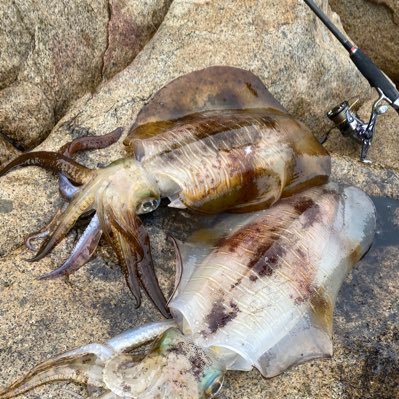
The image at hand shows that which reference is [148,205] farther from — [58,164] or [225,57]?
[225,57]

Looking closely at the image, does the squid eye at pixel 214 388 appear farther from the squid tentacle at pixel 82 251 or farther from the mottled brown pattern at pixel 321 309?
the squid tentacle at pixel 82 251

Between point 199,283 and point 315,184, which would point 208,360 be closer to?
point 199,283

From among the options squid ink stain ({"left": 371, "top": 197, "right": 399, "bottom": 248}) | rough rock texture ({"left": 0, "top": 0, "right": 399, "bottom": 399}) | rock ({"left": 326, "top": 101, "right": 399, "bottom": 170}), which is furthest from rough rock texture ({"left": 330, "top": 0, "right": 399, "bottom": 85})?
squid ink stain ({"left": 371, "top": 197, "right": 399, "bottom": 248})

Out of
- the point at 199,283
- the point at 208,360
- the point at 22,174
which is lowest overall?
the point at 208,360

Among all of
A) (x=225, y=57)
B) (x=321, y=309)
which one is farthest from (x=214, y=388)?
(x=225, y=57)

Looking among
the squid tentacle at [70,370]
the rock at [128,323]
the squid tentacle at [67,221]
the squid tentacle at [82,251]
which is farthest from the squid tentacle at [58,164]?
the squid tentacle at [70,370]

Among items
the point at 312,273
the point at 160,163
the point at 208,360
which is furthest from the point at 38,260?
the point at 312,273
